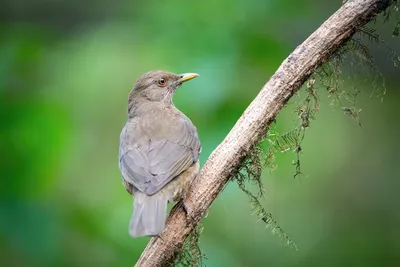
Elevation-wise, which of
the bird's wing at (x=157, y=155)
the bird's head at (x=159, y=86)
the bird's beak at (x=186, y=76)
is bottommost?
the bird's wing at (x=157, y=155)

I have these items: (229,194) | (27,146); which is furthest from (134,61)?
(229,194)

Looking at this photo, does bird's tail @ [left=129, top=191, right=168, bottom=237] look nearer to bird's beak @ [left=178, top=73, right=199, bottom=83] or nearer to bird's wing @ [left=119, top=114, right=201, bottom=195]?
bird's wing @ [left=119, top=114, right=201, bottom=195]

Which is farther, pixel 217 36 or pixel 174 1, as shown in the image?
pixel 174 1

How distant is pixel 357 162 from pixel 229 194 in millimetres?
3144

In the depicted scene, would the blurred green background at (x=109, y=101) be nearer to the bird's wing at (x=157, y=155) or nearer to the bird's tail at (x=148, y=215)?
the bird's wing at (x=157, y=155)

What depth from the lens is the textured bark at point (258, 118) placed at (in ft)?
15.7

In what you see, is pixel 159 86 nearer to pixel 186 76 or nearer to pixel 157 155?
pixel 186 76

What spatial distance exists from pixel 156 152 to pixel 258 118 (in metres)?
0.95

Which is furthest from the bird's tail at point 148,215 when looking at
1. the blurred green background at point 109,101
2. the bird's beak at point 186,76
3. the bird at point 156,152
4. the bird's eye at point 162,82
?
the bird's eye at point 162,82

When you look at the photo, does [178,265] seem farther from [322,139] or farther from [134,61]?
[322,139]

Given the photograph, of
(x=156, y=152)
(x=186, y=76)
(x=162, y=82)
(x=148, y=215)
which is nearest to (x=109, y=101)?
(x=162, y=82)

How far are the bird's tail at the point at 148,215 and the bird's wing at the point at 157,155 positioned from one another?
0.05 m

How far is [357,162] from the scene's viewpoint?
889 centimetres

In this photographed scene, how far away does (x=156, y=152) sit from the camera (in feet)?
18.3
